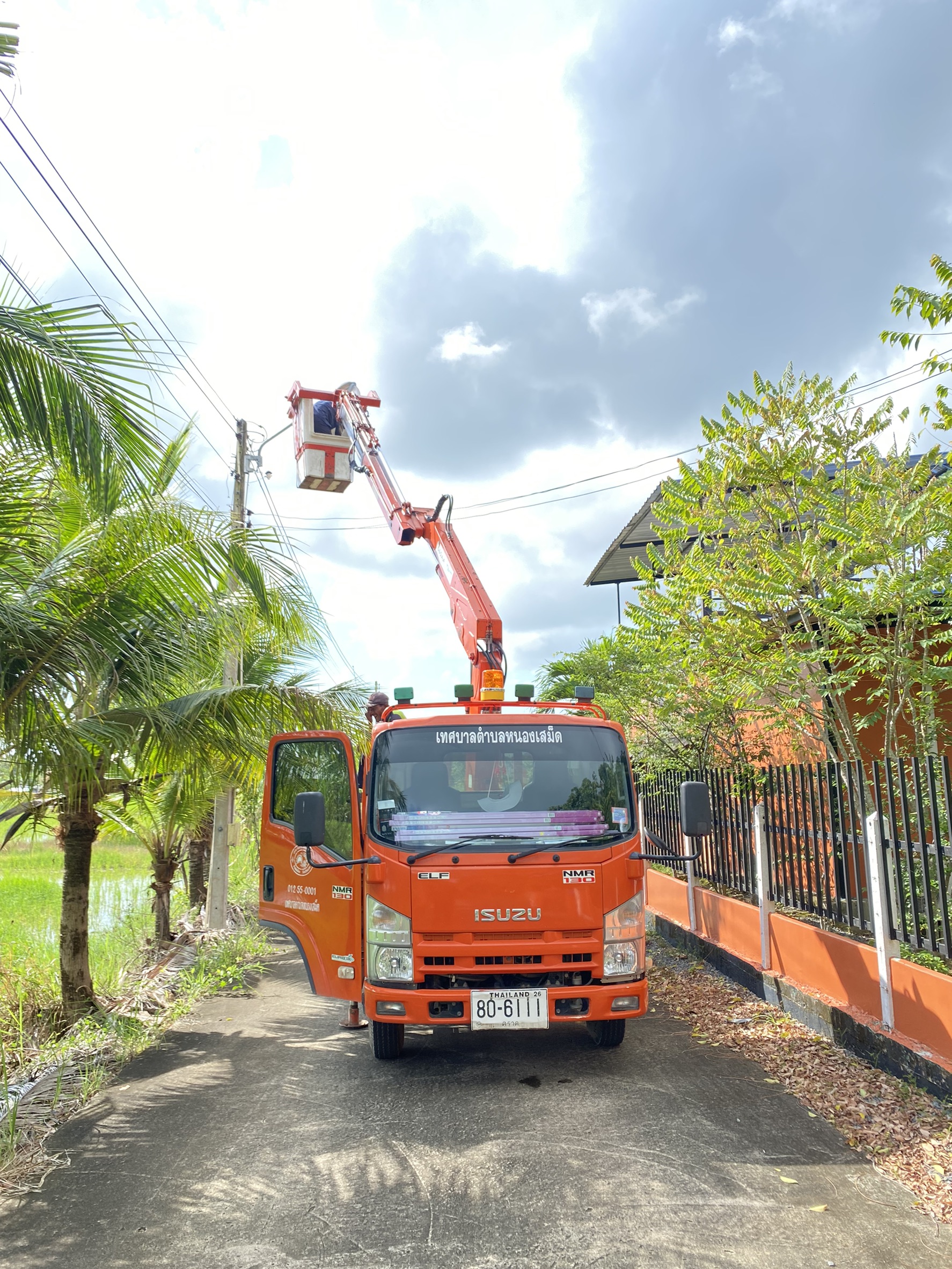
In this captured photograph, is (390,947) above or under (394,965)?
above

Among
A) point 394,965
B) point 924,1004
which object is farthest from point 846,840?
point 394,965

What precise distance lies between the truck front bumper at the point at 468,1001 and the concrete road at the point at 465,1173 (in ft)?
1.33

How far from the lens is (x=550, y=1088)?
550 cm

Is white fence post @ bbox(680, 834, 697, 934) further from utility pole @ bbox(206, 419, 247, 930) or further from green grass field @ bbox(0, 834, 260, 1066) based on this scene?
utility pole @ bbox(206, 419, 247, 930)

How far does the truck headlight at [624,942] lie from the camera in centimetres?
569

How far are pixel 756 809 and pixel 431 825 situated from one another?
3.48 m

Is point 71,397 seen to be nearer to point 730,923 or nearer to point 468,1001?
point 468,1001

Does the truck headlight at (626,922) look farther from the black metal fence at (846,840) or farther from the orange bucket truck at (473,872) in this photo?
the black metal fence at (846,840)

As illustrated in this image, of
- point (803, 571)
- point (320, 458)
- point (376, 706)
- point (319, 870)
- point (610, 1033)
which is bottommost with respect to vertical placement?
point (610, 1033)

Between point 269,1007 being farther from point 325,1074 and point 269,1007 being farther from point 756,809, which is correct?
point 756,809

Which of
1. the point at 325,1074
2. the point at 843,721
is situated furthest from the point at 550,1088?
the point at 843,721

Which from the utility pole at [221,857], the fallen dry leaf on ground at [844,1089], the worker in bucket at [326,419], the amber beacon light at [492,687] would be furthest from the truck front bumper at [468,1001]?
the worker in bucket at [326,419]

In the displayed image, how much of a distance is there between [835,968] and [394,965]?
3.12 metres

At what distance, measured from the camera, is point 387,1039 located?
608cm
